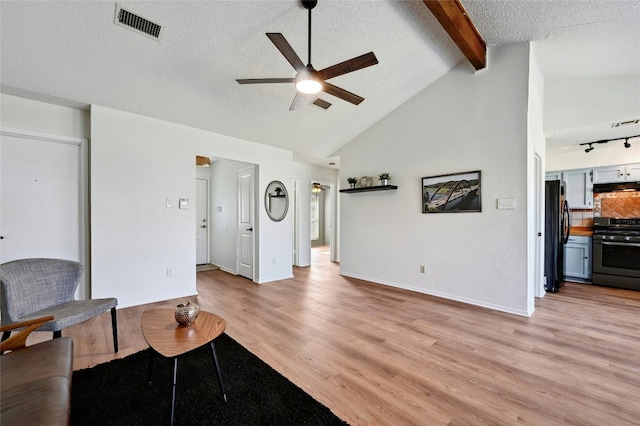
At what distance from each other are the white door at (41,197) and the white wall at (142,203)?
13.3 inches

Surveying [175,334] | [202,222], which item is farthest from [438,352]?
[202,222]

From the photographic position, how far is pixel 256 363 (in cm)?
213

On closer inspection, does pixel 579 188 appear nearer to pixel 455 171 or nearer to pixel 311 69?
pixel 455 171

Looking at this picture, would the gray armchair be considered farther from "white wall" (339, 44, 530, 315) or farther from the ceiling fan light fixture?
"white wall" (339, 44, 530, 315)

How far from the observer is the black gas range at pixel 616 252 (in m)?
4.11

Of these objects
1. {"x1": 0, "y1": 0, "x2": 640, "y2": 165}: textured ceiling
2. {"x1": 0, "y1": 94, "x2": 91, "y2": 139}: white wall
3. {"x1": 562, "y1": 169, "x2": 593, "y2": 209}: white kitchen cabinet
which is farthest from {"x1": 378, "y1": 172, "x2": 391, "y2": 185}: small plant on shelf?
{"x1": 0, "y1": 94, "x2": 91, "y2": 139}: white wall

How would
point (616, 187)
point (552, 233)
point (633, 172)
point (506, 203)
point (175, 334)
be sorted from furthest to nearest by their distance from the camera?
point (616, 187)
point (633, 172)
point (552, 233)
point (506, 203)
point (175, 334)

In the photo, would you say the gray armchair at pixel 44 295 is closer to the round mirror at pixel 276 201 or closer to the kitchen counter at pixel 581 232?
the round mirror at pixel 276 201

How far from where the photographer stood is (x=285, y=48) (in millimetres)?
2094

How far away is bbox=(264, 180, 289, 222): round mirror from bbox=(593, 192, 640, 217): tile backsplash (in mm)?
5483

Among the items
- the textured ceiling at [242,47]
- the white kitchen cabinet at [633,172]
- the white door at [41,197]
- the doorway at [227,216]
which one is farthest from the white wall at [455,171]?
the white door at [41,197]

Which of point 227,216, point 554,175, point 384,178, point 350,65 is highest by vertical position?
point 350,65

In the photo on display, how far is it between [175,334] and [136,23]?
2623mm

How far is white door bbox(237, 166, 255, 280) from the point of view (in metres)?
4.97
